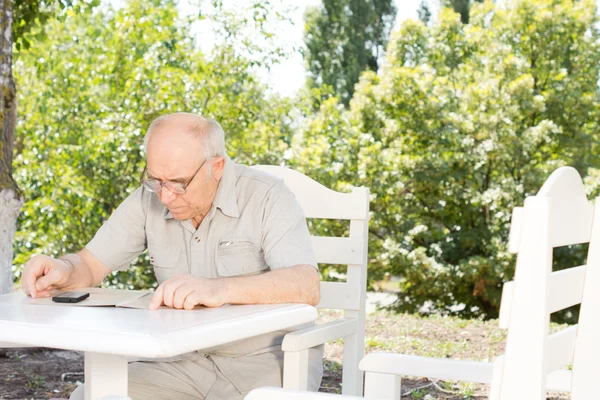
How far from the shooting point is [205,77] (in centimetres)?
841

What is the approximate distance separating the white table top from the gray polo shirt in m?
0.42

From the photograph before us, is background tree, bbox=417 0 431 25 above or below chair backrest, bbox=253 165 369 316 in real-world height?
above

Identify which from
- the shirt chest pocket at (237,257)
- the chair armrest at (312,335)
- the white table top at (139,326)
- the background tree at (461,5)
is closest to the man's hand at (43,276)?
the white table top at (139,326)

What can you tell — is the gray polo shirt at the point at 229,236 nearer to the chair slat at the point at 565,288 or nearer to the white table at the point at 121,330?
the white table at the point at 121,330

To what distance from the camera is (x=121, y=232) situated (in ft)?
9.06

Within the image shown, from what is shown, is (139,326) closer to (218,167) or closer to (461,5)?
(218,167)

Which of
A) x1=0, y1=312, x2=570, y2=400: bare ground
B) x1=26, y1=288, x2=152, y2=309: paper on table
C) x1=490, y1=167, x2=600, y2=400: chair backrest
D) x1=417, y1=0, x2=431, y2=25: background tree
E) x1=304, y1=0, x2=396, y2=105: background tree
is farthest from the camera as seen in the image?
x1=304, y1=0, x2=396, y2=105: background tree

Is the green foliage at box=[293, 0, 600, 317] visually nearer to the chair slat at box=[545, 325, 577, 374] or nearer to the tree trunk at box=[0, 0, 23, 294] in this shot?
the tree trunk at box=[0, 0, 23, 294]

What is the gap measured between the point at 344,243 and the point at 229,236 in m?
0.51

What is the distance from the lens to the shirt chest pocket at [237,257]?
2.58m

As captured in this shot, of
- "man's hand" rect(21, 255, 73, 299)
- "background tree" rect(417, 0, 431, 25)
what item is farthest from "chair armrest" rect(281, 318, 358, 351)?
"background tree" rect(417, 0, 431, 25)

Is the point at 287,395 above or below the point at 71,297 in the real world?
below

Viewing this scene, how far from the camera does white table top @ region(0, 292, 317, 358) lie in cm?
156

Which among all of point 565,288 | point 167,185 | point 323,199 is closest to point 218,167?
point 167,185
